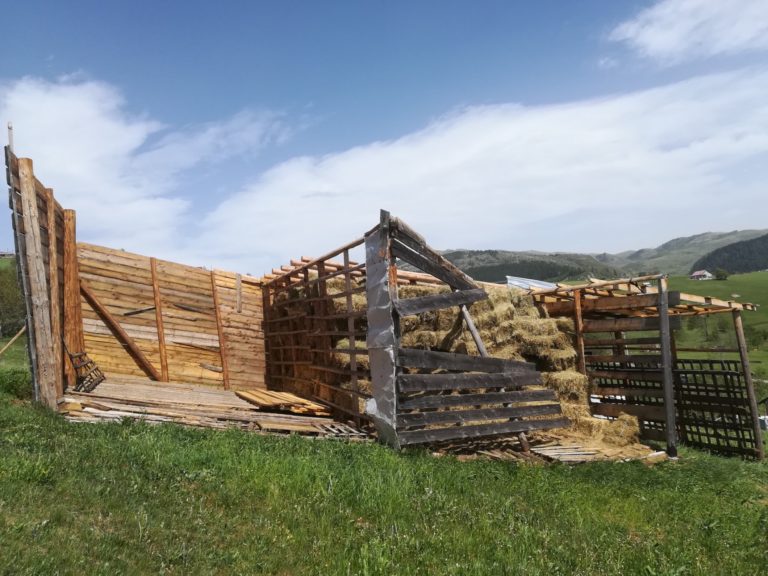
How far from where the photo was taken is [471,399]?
798 centimetres

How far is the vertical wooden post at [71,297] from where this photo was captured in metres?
9.40

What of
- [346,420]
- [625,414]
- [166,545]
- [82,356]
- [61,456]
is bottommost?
[625,414]

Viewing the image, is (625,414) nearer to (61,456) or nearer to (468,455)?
(468,455)

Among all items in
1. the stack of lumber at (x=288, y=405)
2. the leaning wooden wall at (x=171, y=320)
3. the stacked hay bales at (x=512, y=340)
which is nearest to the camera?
the stack of lumber at (x=288, y=405)

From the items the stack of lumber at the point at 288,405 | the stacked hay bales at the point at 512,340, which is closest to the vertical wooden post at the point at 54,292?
the stack of lumber at the point at 288,405

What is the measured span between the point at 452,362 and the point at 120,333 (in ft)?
25.7

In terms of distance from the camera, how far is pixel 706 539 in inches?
196

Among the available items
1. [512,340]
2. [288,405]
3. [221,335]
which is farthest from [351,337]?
[221,335]

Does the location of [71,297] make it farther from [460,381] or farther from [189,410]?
[460,381]

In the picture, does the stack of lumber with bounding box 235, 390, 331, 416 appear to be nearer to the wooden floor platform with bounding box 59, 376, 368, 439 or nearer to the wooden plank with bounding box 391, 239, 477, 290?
the wooden floor platform with bounding box 59, 376, 368, 439

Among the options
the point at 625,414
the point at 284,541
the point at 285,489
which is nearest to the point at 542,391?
the point at 625,414

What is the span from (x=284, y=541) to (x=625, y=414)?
8.97 metres

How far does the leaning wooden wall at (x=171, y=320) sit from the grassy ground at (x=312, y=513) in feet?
17.1

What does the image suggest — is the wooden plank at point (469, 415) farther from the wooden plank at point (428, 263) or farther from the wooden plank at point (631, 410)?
the wooden plank at point (631, 410)
